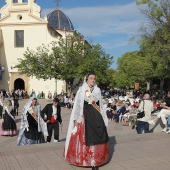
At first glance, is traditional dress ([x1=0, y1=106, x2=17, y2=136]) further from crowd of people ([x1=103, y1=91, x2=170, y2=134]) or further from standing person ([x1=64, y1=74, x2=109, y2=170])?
standing person ([x1=64, y1=74, x2=109, y2=170])

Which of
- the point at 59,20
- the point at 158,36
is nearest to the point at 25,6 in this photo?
the point at 59,20

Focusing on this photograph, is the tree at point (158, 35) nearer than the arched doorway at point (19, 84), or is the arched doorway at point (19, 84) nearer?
the tree at point (158, 35)

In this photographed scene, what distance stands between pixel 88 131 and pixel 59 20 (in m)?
51.8

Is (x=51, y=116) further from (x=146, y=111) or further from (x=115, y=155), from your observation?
(x=146, y=111)

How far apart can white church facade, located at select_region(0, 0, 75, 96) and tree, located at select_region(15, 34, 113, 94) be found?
7.82m

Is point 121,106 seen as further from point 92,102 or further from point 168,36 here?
point 92,102

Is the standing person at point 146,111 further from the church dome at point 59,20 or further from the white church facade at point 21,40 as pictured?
the church dome at point 59,20

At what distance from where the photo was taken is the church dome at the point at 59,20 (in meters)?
54.9

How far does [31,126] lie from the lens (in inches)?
323

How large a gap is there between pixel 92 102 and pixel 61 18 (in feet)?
171

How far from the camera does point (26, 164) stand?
603 centimetres

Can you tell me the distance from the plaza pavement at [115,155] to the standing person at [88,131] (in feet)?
0.89

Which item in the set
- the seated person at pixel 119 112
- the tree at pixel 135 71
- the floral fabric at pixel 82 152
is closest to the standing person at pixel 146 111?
the floral fabric at pixel 82 152

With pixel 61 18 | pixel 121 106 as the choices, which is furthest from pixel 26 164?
pixel 61 18
